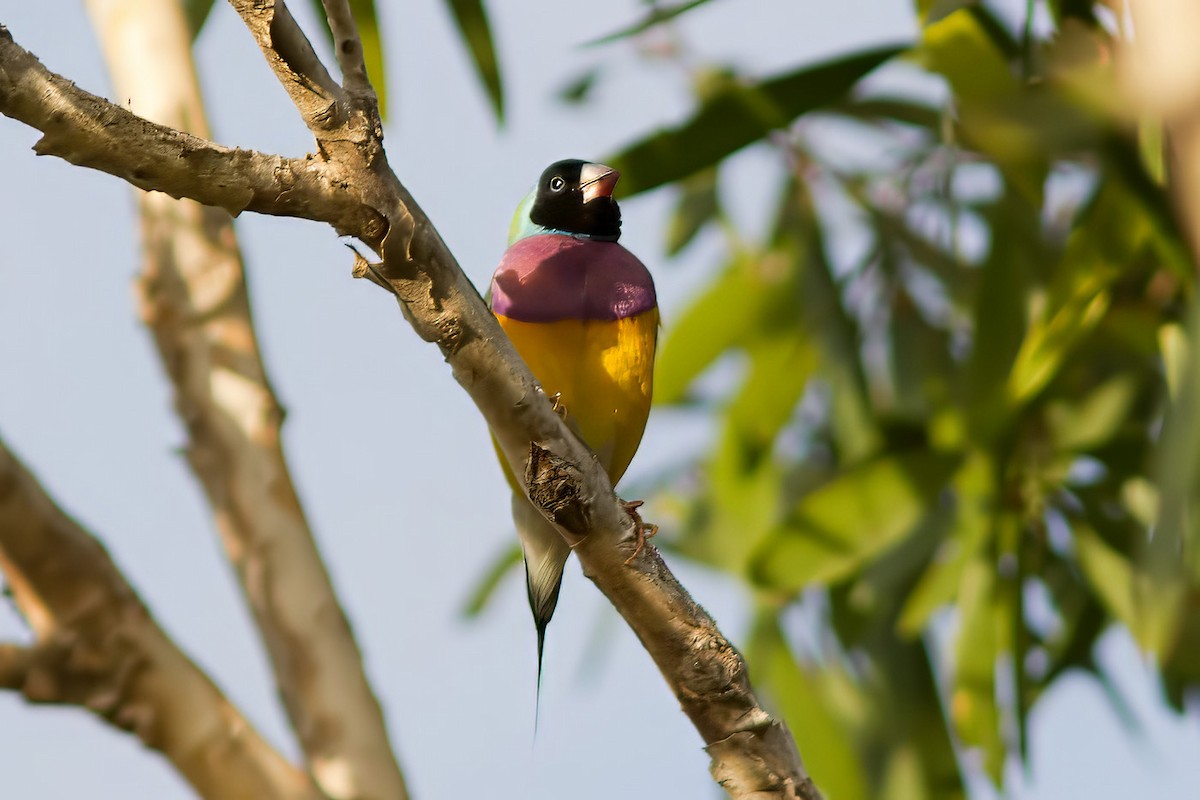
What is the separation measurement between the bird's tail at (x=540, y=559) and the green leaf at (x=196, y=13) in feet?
3.10

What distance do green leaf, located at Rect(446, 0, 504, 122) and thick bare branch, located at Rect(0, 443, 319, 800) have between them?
0.75 meters

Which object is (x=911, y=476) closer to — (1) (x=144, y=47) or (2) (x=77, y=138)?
(1) (x=144, y=47)

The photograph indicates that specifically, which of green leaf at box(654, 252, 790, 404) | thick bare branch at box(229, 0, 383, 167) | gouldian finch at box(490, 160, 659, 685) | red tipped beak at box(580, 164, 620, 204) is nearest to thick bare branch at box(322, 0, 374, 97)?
thick bare branch at box(229, 0, 383, 167)

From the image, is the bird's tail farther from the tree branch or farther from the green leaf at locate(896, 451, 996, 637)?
the green leaf at locate(896, 451, 996, 637)

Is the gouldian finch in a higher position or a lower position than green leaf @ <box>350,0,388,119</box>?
lower

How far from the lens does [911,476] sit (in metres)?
2.26

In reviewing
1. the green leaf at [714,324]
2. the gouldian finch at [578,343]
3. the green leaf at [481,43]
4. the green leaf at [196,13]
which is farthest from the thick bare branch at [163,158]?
the green leaf at [714,324]

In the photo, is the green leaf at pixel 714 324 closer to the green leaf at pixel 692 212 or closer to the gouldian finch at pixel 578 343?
the green leaf at pixel 692 212

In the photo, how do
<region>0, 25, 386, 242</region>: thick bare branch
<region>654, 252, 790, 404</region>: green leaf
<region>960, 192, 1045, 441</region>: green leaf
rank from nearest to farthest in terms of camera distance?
<region>0, 25, 386, 242</region>: thick bare branch, <region>960, 192, 1045, 441</region>: green leaf, <region>654, 252, 790, 404</region>: green leaf

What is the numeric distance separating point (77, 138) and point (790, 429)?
80.8 inches

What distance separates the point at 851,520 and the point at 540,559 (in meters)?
0.86

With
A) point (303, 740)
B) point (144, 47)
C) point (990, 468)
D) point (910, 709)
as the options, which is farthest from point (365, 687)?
point (910, 709)

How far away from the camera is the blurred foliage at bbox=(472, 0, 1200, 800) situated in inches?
73.0

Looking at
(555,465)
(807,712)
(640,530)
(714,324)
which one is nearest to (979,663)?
(807,712)
